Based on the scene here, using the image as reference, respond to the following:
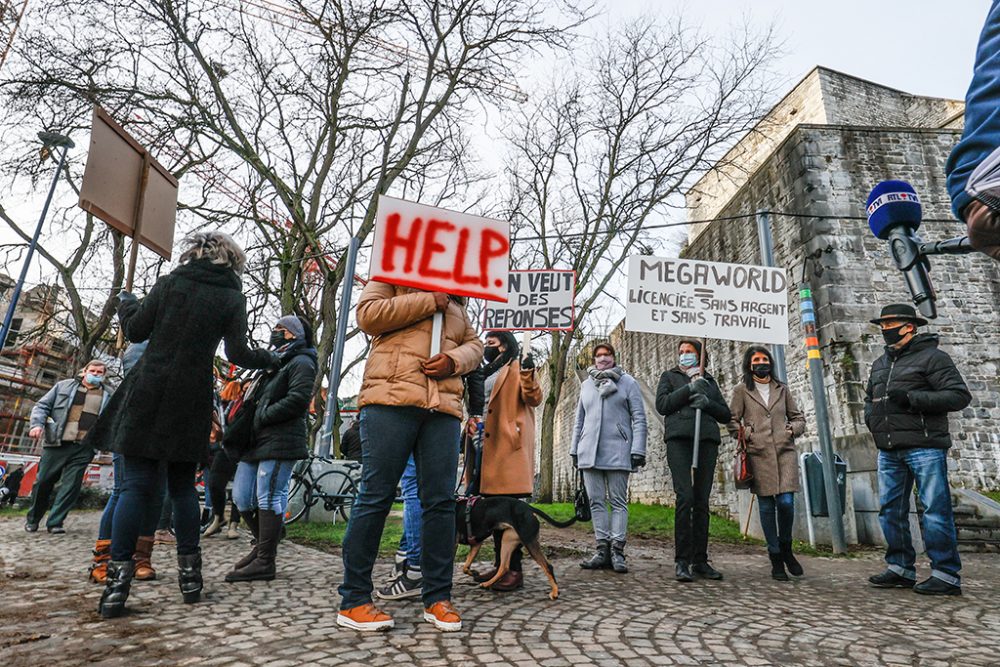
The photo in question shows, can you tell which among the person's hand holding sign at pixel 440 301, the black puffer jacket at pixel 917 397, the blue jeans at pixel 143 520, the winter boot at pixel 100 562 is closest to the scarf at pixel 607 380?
the black puffer jacket at pixel 917 397

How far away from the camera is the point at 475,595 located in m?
3.48

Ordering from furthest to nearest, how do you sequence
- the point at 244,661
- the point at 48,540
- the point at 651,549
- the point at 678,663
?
1. the point at 651,549
2. the point at 48,540
3. the point at 678,663
4. the point at 244,661

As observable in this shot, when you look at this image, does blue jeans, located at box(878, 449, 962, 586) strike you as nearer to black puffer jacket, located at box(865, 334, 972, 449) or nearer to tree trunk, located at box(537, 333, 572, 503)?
black puffer jacket, located at box(865, 334, 972, 449)

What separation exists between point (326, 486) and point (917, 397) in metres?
6.61

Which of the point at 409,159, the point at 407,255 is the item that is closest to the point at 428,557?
the point at 407,255

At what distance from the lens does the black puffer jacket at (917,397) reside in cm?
412

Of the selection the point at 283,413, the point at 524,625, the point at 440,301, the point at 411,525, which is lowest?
the point at 524,625

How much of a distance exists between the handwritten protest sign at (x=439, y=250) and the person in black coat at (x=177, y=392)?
0.85 metres

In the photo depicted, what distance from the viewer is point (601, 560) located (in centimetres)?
473

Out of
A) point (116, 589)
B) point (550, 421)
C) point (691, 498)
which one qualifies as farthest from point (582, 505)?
point (550, 421)

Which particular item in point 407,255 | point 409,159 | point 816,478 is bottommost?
point 816,478

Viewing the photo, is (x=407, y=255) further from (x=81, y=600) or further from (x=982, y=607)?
(x=982, y=607)

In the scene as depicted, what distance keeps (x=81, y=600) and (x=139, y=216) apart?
243 cm

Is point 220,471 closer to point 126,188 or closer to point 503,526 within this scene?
point 126,188
